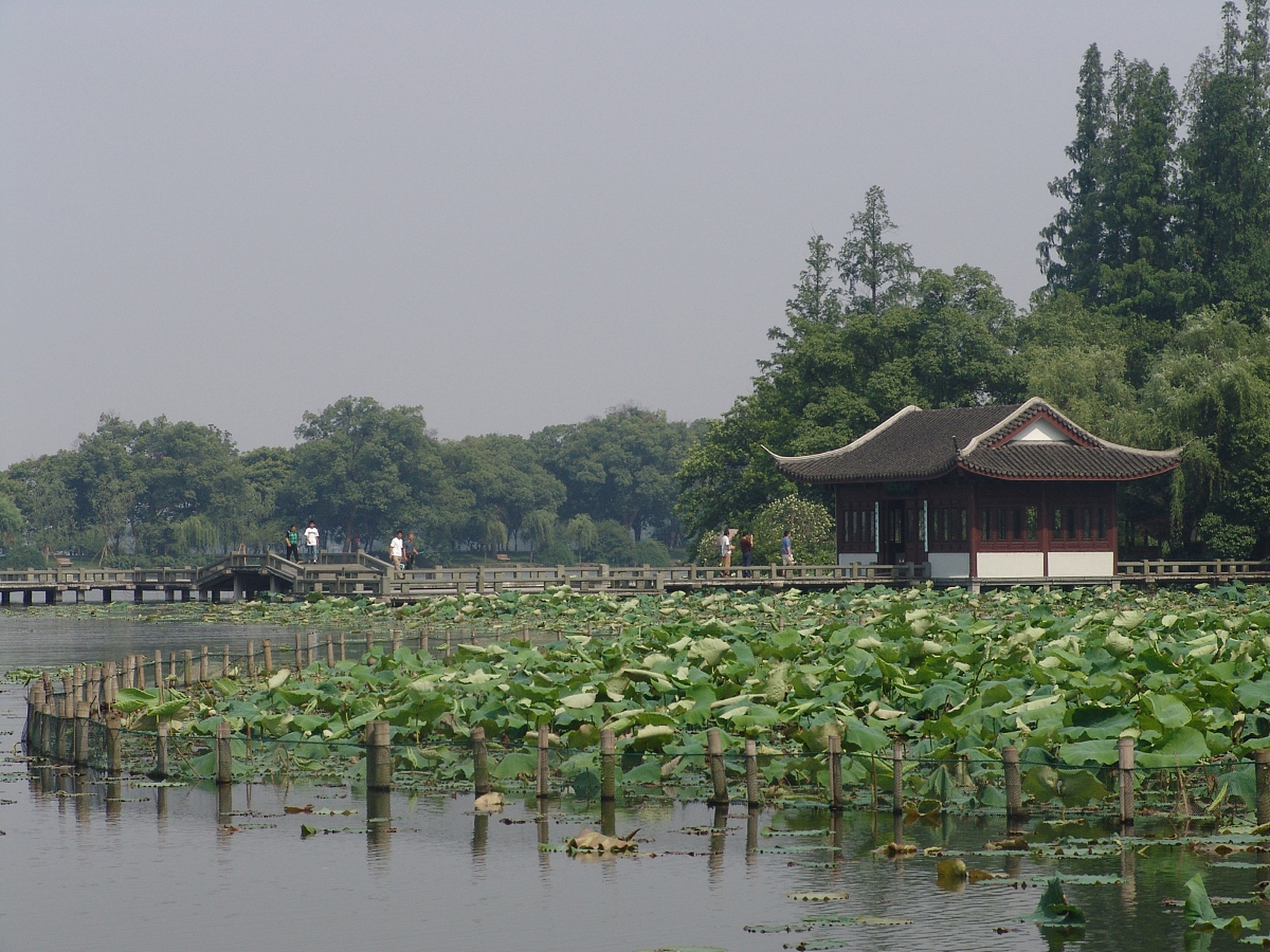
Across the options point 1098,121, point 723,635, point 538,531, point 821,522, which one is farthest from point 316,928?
point 538,531

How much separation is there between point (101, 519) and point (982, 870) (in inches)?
3109

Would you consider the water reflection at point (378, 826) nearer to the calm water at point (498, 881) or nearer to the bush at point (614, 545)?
the calm water at point (498, 881)

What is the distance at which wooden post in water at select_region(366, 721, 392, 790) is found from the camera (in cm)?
1182

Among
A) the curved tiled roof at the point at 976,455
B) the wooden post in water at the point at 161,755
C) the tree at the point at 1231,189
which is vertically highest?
the tree at the point at 1231,189

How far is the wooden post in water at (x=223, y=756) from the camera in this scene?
40.3ft

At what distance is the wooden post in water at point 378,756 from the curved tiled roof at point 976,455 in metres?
25.0

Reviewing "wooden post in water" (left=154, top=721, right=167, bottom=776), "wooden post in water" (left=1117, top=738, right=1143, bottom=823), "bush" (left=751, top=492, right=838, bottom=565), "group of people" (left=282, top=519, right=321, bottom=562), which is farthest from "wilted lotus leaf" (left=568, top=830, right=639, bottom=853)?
"bush" (left=751, top=492, right=838, bottom=565)

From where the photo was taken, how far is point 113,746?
1302cm

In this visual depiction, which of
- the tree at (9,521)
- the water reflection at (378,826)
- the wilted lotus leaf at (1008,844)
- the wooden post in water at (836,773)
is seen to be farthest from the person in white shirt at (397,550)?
the tree at (9,521)

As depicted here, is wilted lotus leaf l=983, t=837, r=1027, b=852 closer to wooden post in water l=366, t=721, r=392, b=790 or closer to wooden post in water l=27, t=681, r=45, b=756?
wooden post in water l=366, t=721, r=392, b=790

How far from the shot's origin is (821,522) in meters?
42.8

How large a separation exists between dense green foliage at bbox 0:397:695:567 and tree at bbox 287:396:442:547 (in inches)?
3.0

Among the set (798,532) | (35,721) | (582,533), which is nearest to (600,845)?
(35,721)

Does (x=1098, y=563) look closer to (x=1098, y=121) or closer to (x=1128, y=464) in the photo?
(x=1128, y=464)
